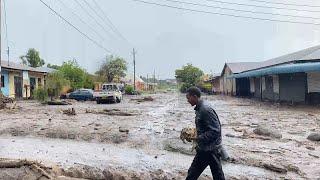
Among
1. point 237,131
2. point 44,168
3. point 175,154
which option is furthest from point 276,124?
point 44,168

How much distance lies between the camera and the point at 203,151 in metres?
6.34

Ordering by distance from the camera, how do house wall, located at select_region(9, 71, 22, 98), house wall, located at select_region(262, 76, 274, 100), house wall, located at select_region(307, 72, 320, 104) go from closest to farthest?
house wall, located at select_region(307, 72, 320, 104) < house wall, located at select_region(262, 76, 274, 100) < house wall, located at select_region(9, 71, 22, 98)

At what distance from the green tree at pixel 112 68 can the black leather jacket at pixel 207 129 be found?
85774 mm

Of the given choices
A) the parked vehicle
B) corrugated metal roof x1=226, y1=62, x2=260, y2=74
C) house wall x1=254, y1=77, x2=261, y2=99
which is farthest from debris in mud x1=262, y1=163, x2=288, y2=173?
corrugated metal roof x1=226, y1=62, x2=260, y2=74

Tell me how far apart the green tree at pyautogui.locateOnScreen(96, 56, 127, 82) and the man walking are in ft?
281

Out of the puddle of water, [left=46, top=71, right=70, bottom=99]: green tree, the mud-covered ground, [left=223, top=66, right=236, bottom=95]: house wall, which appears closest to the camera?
the mud-covered ground

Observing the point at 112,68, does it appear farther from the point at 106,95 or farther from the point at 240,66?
the point at 106,95

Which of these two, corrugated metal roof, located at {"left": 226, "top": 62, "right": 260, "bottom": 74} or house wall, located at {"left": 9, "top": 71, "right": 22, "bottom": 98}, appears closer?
house wall, located at {"left": 9, "top": 71, "right": 22, "bottom": 98}

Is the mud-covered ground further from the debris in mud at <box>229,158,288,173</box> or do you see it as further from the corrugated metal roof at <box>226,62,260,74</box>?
the corrugated metal roof at <box>226,62,260,74</box>

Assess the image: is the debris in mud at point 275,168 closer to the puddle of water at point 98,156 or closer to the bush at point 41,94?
the puddle of water at point 98,156

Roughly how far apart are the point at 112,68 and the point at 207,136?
87.3 m

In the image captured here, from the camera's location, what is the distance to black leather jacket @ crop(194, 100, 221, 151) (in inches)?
248

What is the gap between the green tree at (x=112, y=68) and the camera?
9231 centimetres

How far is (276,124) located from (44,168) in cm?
1323
